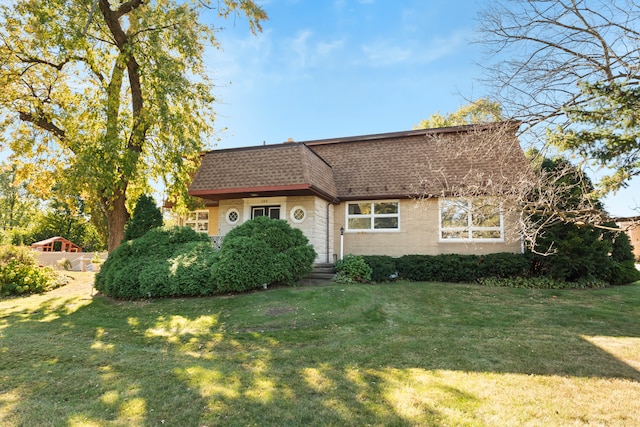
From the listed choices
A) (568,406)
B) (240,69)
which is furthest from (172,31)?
(568,406)

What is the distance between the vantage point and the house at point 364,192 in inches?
511

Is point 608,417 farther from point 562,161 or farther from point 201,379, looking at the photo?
point 562,161

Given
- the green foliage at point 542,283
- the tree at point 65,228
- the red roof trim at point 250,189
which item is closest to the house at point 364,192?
the red roof trim at point 250,189

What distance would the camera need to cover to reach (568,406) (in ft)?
12.1

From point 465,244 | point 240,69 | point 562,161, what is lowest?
point 465,244

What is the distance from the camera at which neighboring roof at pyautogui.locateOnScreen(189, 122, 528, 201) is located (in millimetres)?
12789

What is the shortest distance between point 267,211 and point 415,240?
6.11 meters

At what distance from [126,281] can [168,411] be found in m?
7.28

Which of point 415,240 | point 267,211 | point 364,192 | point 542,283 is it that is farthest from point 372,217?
point 542,283

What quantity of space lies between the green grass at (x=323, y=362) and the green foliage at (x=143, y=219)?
10.7 ft

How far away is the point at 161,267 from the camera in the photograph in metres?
9.78

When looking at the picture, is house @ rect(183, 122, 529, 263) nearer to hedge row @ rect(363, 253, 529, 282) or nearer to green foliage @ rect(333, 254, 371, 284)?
hedge row @ rect(363, 253, 529, 282)

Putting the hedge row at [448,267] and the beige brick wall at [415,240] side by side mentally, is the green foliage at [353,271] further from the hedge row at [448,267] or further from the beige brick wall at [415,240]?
the beige brick wall at [415,240]

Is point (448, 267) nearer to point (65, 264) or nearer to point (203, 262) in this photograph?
point (203, 262)
